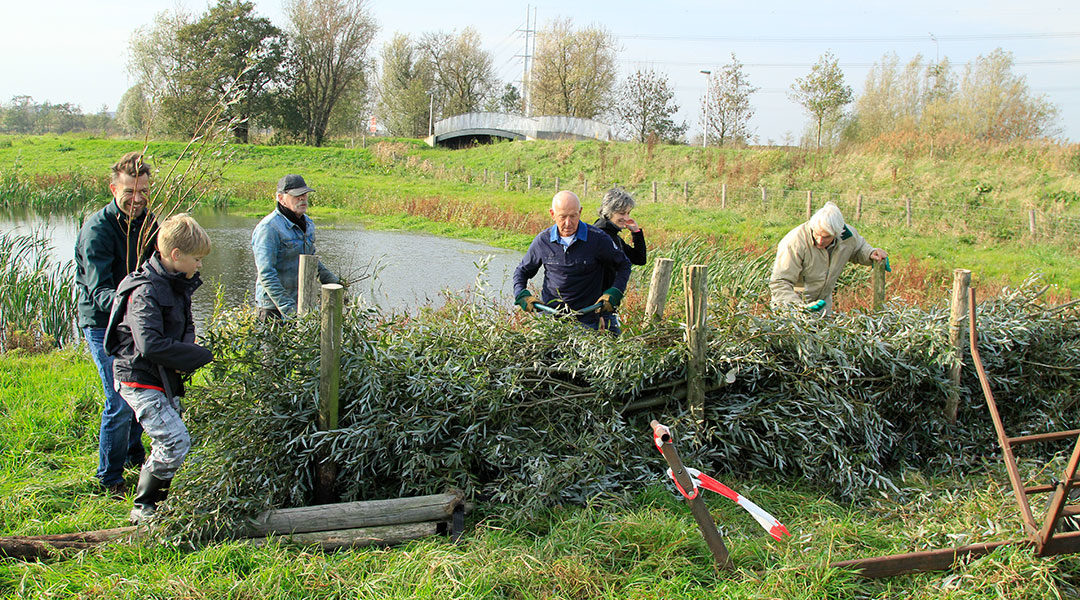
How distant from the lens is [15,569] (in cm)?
328

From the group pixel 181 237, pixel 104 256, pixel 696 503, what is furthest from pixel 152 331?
pixel 696 503

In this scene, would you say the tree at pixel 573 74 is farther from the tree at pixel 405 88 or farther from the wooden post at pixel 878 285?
the wooden post at pixel 878 285

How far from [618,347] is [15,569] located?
10.6 feet

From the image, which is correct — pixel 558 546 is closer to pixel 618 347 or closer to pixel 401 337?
pixel 618 347

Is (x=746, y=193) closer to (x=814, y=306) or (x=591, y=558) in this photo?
(x=814, y=306)

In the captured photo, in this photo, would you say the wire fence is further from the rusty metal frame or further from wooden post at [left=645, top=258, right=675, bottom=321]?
the rusty metal frame

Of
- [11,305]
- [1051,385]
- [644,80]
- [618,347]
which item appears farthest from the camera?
[644,80]

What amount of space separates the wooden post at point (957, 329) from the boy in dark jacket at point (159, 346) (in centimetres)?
463

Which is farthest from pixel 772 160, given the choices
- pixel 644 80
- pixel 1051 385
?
pixel 1051 385

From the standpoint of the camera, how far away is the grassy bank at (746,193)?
51.8 feet

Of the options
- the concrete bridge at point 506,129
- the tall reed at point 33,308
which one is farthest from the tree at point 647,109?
the tall reed at point 33,308

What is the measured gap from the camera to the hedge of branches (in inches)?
153

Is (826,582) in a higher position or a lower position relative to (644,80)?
lower

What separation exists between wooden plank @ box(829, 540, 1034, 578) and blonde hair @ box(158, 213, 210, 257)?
3.39 m
